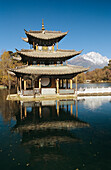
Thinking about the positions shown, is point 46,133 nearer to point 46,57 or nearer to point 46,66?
point 46,57

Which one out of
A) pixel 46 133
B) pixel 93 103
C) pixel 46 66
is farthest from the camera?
pixel 46 66

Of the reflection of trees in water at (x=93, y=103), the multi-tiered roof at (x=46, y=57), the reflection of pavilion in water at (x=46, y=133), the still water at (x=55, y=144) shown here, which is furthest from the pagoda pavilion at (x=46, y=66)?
the still water at (x=55, y=144)

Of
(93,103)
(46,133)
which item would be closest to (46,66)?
(93,103)

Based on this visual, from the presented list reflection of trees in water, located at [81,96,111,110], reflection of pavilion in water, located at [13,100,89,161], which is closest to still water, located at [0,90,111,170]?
reflection of pavilion in water, located at [13,100,89,161]

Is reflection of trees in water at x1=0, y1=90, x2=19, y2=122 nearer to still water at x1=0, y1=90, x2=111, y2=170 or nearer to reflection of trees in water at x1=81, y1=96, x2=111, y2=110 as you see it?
still water at x1=0, y1=90, x2=111, y2=170

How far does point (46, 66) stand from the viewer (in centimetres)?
2638

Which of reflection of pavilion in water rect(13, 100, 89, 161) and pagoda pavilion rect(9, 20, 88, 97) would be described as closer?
reflection of pavilion in water rect(13, 100, 89, 161)

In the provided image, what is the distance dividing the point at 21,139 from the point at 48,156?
2.58 metres

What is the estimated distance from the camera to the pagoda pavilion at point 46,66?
2434 cm

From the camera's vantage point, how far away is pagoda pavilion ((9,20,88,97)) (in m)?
24.3

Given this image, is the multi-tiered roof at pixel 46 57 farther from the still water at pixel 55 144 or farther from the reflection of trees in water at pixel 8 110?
the still water at pixel 55 144

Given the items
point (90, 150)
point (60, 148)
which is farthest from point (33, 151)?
point (90, 150)

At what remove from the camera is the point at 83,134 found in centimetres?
854

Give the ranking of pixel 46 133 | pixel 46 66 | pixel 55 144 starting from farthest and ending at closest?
pixel 46 66 → pixel 46 133 → pixel 55 144
